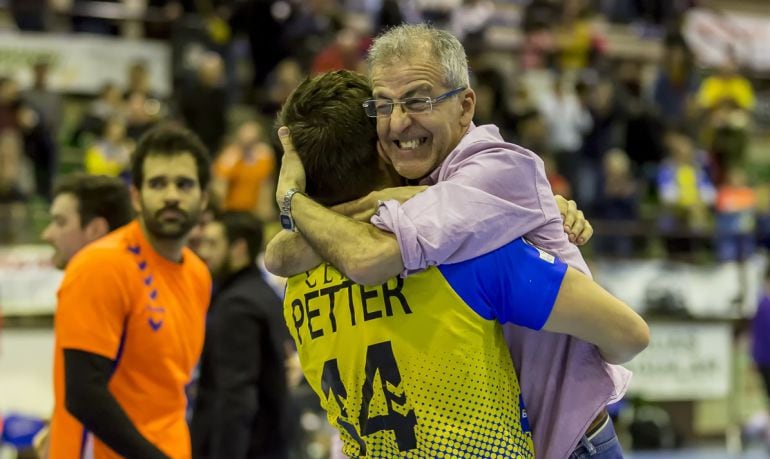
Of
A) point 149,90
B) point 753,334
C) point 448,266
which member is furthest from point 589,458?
point 149,90

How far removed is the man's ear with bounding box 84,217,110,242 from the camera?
455cm

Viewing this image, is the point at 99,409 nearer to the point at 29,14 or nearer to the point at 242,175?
the point at 242,175

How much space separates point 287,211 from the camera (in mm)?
2924

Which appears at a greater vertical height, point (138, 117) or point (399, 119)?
point (399, 119)

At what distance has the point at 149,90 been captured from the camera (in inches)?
535

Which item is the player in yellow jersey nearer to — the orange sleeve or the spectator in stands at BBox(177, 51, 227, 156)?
the orange sleeve

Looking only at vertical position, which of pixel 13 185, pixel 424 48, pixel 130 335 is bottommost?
pixel 13 185

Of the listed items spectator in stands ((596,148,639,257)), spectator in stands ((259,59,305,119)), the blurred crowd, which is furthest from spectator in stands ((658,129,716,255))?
spectator in stands ((259,59,305,119))

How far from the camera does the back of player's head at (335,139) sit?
291 cm

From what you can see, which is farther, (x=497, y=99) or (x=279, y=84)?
(x=497, y=99)

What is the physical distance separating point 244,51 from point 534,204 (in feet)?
41.5

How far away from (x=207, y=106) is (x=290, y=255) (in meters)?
10.6

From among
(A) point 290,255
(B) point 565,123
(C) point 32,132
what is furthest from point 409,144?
(B) point 565,123

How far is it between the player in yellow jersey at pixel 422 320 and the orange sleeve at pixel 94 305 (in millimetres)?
1083
